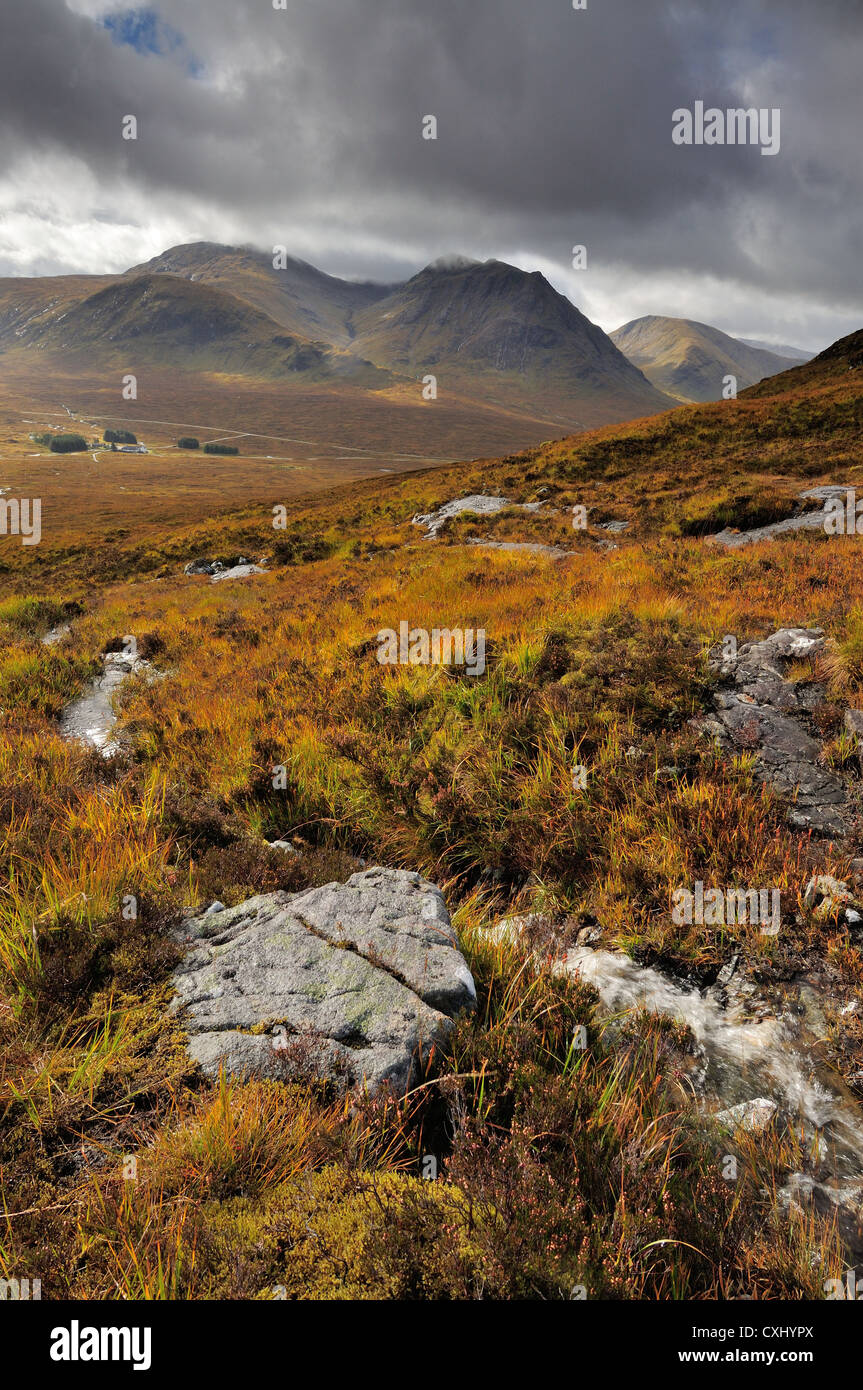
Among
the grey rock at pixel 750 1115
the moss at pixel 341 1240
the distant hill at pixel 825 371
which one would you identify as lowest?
the grey rock at pixel 750 1115

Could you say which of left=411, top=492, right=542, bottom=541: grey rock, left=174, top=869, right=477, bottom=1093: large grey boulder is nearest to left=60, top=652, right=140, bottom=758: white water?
left=174, top=869, right=477, bottom=1093: large grey boulder

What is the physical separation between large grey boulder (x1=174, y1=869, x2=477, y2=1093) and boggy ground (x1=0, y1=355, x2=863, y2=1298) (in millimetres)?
143

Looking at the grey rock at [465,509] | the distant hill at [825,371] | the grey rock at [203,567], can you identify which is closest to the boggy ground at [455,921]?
the grey rock at [465,509]

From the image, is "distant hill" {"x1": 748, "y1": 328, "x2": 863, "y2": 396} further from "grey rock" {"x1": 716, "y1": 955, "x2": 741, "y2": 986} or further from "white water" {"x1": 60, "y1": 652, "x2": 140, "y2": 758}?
"grey rock" {"x1": 716, "y1": 955, "x2": 741, "y2": 986}

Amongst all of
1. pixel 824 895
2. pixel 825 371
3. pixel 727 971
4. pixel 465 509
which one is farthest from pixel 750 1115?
pixel 825 371

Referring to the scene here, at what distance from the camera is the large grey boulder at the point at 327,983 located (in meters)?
2.44

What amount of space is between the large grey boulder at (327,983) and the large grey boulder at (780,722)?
2.87m

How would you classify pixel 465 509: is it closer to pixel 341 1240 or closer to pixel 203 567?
pixel 203 567

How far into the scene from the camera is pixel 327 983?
9.45 feet

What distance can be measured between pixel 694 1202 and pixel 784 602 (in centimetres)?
739

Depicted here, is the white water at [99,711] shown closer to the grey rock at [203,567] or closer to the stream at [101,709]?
the stream at [101,709]

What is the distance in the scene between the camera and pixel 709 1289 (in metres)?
1.92

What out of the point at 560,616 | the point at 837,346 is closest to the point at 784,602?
the point at 560,616

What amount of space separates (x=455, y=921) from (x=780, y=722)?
350 cm
